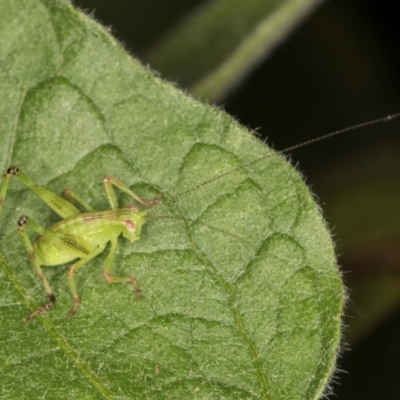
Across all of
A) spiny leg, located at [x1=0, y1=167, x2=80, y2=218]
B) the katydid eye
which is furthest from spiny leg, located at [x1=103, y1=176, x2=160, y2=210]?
spiny leg, located at [x1=0, y1=167, x2=80, y2=218]

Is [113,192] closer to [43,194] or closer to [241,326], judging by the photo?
[43,194]

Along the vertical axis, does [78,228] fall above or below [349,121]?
below

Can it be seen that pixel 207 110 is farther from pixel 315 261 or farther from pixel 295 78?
pixel 295 78

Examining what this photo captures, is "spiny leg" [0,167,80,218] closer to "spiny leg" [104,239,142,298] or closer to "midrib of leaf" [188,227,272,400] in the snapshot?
"spiny leg" [104,239,142,298]

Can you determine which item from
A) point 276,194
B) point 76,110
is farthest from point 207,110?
point 76,110

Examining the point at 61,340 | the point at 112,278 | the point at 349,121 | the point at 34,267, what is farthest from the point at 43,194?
the point at 349,121

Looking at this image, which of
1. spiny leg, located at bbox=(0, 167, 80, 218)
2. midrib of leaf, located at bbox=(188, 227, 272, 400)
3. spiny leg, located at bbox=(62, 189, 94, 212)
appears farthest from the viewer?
spiny leg, located at bbox=(62, 189, 94, 212)

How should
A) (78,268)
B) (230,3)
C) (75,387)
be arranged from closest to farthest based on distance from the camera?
(75,387) < (78,268) < (230,3)
